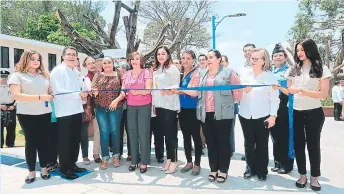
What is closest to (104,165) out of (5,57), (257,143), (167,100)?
(167,100)

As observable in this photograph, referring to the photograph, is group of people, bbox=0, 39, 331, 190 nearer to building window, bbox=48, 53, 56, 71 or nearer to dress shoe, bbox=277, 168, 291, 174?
dress shoe, bbox=277, 168, 291, 174

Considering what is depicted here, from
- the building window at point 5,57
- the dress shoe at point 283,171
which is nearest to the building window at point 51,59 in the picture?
the building window at point 5,57

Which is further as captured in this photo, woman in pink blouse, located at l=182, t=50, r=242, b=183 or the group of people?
woman in pink blouse, located at l=182, t=50, r=242, b=183

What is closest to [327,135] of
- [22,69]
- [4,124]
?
[22,69]

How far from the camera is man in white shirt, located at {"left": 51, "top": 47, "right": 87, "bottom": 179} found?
3.93m

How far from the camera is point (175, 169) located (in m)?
Result: 4.32

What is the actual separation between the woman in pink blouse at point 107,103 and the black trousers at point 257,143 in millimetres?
1824

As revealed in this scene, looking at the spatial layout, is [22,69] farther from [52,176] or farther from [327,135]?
[327,135]

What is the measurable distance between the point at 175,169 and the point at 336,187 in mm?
2097

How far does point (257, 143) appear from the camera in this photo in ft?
12.7

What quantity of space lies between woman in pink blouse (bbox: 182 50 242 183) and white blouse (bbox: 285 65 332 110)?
2.26 ft

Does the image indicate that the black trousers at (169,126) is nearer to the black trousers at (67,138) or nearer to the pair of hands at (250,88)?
the pair of hands at (250,88)

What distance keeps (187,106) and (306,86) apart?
154cm

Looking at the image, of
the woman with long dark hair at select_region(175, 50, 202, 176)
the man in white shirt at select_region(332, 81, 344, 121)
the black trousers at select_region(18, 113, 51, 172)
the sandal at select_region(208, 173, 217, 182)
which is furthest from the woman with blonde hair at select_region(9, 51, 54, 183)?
the man in white shirt at select_region(332, 81, 344, 121)
